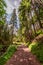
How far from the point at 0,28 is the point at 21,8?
12.1 metres

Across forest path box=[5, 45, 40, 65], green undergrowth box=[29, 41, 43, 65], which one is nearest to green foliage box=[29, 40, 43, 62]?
green undergrowth box=[29, 41, 43, 65]

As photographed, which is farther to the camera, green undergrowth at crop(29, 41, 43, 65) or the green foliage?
the green foliage

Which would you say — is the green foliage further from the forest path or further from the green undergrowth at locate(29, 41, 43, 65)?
the forest path

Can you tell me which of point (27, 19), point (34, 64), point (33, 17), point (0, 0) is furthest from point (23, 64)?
point (27, 19)

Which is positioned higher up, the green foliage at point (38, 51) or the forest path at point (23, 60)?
the green foliage at point (38, 51)

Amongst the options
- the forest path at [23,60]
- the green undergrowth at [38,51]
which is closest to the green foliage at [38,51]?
the green undergrowth at [38,51]

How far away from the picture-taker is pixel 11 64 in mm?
13961

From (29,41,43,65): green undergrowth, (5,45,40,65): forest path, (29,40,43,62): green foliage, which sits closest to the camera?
(5,45,40,65): forest path

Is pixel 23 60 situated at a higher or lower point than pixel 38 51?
lower

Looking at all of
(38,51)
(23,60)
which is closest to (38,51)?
(38,51)

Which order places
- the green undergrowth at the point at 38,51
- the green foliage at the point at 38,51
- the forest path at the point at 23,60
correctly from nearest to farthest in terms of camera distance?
the forest path at the point at 23,60, the green undergrowth at the point at 38,51, the green foliage at the point at 38,51

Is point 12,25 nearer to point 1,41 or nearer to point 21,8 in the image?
point 21,8

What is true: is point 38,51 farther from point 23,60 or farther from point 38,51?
point 23,60

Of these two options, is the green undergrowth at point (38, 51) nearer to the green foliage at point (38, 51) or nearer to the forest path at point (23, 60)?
the green foliage at point (38, 51)
